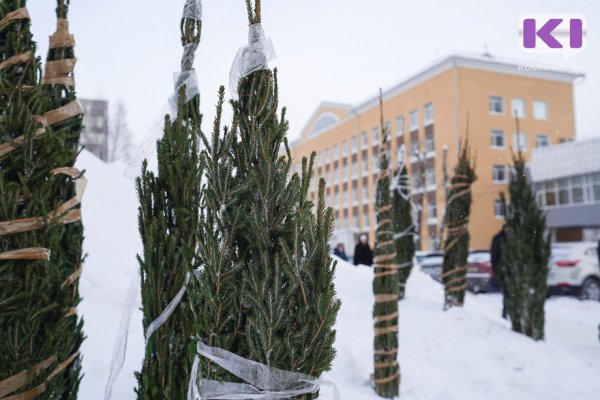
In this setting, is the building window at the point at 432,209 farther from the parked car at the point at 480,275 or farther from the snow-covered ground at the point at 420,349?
the snow-covered ground at the point at 420,349

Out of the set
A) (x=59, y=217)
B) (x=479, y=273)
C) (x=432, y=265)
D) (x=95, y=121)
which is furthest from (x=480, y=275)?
(x=95, y=121)

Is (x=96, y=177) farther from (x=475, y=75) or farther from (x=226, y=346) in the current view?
(x=475, y=75)

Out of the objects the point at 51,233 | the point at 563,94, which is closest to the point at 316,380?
the point at 51,233

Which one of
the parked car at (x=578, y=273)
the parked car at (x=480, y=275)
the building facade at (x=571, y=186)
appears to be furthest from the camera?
the building facade at (x=571, y=186)

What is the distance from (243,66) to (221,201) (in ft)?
2.46

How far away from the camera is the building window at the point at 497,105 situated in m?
38.2

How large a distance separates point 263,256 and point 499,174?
39.5 m

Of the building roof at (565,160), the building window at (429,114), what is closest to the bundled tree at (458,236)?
the building roof at (565,160)

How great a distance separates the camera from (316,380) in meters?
2.23

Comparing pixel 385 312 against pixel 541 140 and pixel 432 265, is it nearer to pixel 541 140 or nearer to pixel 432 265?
pixel 432 265

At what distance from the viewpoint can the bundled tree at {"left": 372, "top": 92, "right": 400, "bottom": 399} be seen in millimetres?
5299

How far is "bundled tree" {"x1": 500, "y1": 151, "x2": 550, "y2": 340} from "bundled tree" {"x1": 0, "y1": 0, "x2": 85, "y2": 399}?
6.86 meters

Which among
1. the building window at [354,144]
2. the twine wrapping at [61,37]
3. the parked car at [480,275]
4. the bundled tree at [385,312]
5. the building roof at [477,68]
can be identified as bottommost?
the parked car at [480,275]

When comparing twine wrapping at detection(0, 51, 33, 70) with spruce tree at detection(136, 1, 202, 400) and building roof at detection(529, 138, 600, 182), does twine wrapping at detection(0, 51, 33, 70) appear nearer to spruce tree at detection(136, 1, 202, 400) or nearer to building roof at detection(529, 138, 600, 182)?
spruce tree at detection(136, 1, 202, 400)
